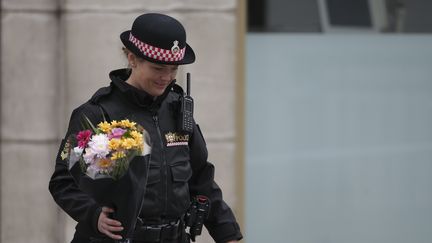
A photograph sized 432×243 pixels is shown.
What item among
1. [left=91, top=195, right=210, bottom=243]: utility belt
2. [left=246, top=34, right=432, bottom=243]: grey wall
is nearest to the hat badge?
[left=91, top=195, right=210, bottom=243]: utility belt

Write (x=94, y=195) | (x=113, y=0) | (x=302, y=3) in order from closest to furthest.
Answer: (x=94, y=195) → (x=113, y=0) → (x=302, y=3)

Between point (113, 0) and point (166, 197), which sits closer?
point (166, 197)

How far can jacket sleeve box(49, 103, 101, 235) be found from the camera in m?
3.22

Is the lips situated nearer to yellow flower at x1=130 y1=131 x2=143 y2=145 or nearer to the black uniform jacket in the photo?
the black uniform jacket

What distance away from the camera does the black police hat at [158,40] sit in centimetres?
329

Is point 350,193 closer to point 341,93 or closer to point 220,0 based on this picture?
point 341,93

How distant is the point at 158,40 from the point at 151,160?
17.6 inches

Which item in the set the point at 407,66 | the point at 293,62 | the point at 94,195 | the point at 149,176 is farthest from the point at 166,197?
the point at 407,66

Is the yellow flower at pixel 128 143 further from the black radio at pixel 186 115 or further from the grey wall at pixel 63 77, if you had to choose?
the grey wall at pixel 63 77

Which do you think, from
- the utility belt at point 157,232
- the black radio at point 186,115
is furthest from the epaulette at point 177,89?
the utility belt at point 157,232

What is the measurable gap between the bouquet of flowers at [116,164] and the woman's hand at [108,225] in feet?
0.06

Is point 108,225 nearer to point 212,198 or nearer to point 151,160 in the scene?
point 151,160

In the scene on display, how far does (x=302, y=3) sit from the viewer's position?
625 centimetres

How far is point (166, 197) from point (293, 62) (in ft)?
10.2
